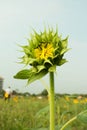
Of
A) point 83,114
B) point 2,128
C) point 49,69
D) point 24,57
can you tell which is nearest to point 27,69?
point 24,57

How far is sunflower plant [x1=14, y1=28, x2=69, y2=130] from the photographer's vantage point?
5.20 feet

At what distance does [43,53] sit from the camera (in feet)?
5.16

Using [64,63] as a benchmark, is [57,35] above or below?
above

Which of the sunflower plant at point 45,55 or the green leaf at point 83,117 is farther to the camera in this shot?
the green leaf at point 83,117

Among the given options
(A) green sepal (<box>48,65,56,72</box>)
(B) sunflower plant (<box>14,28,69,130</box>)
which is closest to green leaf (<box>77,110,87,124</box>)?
(B) sunflower plant (<box>14,28,69,130</box>)

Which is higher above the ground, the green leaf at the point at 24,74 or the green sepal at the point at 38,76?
the green leaf at the point at 24,74

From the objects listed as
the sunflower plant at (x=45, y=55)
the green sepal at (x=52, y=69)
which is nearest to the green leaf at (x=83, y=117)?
the sunflower plant at (x=45, y=55)

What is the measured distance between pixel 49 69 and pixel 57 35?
155 mm

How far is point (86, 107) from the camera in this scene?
6.27 feet

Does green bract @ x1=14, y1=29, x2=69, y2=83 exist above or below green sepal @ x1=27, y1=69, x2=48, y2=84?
above

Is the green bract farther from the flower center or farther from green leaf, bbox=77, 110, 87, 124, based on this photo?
green leaf, bbox=77, 110, 87, 124

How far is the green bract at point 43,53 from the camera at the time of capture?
158 cm

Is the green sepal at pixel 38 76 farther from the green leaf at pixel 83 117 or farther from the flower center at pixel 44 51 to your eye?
the green leaf at pixel 83 117

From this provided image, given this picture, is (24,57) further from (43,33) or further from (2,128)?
(2,128)
